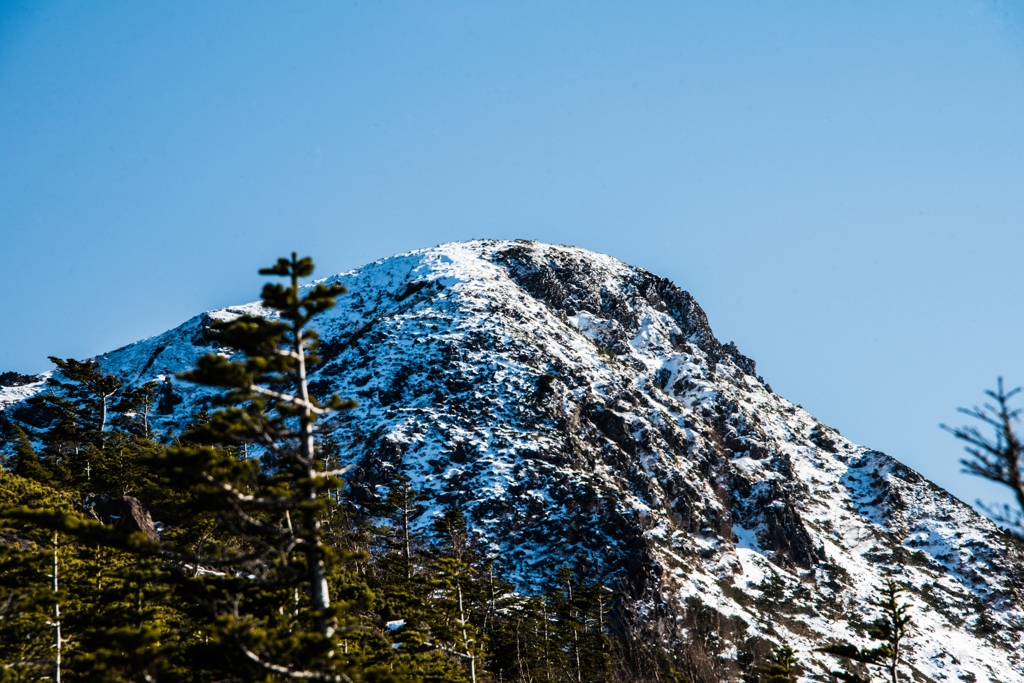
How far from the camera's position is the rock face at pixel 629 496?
442 ft

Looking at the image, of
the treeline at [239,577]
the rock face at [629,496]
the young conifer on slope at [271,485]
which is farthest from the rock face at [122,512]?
the rock face at [629,496]

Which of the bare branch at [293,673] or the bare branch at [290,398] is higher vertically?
the bare branch at [290,398]

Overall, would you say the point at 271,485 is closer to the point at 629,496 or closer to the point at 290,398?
the point at 290,398

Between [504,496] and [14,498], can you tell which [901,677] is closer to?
[504,496]

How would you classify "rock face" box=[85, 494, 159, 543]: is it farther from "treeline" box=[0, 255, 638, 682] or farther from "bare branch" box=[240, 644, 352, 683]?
"bare branch" box=[240, 644, 352, 683]

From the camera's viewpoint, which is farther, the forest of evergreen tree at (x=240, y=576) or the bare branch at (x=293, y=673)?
the forest of evergreen tree at (x=240, y=576)

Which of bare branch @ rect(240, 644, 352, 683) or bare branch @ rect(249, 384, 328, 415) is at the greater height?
bare branch @ rect(249, 384, 328, 415)

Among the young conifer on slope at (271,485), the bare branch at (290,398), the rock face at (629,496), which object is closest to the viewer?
the young conifer on slope at (271,485)

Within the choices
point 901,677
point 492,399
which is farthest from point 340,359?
point 901,677

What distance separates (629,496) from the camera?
489 feet

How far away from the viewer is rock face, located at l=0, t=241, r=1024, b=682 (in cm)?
13475

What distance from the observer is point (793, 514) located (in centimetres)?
17225

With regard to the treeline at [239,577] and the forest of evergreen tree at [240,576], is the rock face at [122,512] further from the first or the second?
the treeline at [239,577]

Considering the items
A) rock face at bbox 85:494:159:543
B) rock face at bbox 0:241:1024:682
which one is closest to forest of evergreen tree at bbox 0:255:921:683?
rock face at bbox 85:494:159:543
